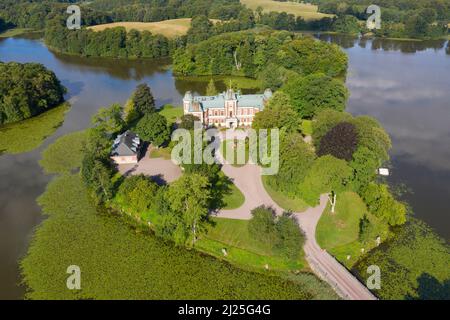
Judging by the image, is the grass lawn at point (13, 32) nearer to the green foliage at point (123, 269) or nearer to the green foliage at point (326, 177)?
the green foliage at point (123, 269)

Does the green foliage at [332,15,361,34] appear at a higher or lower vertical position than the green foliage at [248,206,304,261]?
higher

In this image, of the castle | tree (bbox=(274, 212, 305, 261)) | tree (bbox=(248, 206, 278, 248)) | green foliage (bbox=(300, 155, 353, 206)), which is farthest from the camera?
the castle

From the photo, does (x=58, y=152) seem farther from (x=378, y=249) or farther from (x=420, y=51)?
(x=420, y=51)

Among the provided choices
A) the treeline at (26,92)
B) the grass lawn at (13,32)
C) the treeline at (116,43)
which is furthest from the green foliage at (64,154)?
the grass lawn at (13,32)

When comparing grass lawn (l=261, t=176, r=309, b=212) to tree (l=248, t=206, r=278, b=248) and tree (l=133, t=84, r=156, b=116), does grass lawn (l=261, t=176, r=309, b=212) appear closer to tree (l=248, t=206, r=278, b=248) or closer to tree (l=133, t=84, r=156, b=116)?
tree (l=248, t=206, r=278, b=248)

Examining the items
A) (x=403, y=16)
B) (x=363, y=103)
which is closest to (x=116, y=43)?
(x=363, y=103)

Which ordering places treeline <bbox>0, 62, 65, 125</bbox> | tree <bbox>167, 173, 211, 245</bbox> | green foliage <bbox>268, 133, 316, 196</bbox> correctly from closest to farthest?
tree <bbox>167, 173, 211, 245</bbox> < green foliage <bbox>268, 133, 316, 196</bbox> < treeline <bbox>0, 62, 65, 125</bbox>

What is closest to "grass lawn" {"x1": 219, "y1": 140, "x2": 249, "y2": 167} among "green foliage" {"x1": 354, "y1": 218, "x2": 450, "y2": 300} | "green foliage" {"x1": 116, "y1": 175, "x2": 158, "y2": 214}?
"green foliage" {"x1": 116, "y1": 175, "x2": 158, "y2": 214}
